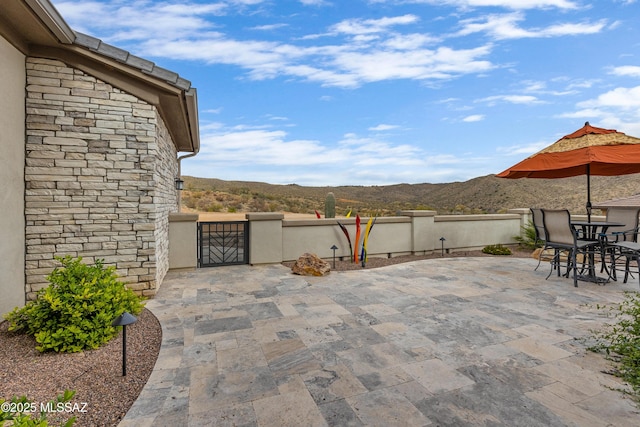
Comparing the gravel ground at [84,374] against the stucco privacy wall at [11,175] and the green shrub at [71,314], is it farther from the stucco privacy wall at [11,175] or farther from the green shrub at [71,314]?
the stucco privacy wall at [11,175]

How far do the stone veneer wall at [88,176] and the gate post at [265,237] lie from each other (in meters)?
2.34

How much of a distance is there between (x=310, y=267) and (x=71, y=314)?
3.86m

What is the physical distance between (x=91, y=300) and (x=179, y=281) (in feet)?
8.59

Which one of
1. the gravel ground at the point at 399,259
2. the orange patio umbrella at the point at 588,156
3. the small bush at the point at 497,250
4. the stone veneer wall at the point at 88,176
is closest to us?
the stone veneer wall at the point at 88,176

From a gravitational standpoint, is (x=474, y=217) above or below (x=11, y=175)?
below

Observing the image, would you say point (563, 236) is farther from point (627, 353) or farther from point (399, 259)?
point (399, 259)

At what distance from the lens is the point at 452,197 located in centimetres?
3569

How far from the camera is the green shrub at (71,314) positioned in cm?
282

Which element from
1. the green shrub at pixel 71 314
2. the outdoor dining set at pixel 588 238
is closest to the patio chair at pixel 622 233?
the outdoor dining set at pixel 588 238

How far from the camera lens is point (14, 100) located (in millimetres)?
3705

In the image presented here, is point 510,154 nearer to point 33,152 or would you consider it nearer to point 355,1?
point 355,1

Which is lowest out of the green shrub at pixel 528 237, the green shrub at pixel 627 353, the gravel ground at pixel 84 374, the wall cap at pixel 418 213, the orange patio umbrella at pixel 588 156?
the gravel ground at pixel 84 374

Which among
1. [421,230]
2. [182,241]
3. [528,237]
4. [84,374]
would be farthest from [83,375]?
[528,237]

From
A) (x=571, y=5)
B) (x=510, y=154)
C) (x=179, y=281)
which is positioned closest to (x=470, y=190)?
(x=510, y=154)
